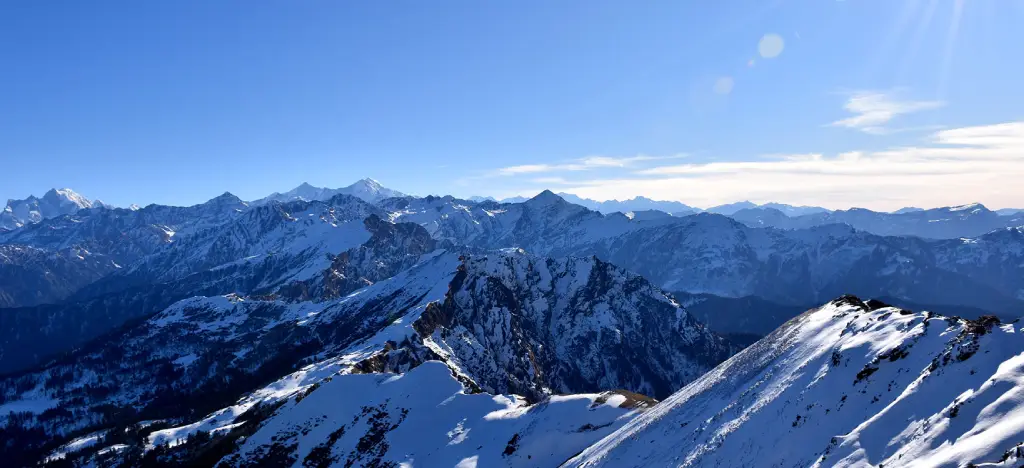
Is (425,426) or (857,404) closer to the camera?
(857,404)

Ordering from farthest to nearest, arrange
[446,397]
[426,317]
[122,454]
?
[426,317]
[122,454]
[446,397]

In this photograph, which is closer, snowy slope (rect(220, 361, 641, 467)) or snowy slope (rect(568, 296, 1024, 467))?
snowy slope (rect(568, 296, 1024, 467))

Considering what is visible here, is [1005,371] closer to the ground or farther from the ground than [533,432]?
farther from the ground

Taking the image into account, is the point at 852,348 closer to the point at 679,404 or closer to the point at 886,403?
the point at 886,403

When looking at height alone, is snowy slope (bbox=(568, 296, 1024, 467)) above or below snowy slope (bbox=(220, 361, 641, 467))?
above

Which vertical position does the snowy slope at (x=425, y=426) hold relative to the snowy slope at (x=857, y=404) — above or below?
below

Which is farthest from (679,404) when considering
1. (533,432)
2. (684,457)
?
(533,432)

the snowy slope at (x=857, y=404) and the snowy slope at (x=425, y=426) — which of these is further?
the snowy slope at (x=425, y=426)

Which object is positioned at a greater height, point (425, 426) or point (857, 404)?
point (857, 404)
